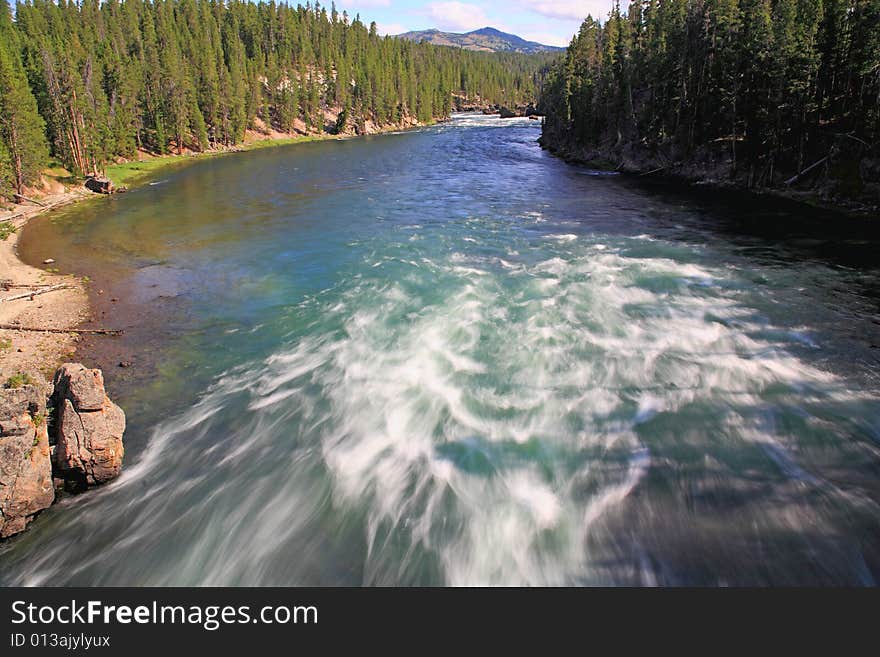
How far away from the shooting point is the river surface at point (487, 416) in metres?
10.2

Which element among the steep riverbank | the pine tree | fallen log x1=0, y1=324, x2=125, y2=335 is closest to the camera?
fallen log x1=0, y1=324, x2=125, y2=335

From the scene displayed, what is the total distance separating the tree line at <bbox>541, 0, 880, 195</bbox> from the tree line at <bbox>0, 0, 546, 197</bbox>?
63.1 meters

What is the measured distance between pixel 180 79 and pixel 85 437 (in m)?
95.9

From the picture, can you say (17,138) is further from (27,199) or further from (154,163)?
(154,163)

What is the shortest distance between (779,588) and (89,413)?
48.7 ft

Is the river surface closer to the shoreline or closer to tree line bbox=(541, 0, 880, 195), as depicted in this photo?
the shoreline

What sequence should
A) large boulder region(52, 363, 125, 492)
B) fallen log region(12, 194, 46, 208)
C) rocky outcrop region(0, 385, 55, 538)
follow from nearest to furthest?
rocky outcrop region(0, 385, 55, 538) < large boulder region(52, 363, 125, 492) < fallen log region(12, 194, 46, 208)

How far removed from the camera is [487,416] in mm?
14422

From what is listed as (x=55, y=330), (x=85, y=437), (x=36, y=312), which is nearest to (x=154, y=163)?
(x=36, y=312)

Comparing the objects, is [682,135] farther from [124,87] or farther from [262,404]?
[124,87]

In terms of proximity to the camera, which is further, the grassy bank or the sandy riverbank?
the grassy bank

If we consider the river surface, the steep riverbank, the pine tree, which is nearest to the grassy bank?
the pine tree

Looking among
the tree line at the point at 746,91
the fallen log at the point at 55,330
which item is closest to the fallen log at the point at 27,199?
the fallen log at the point at 55,330

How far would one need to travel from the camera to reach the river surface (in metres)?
10.2
